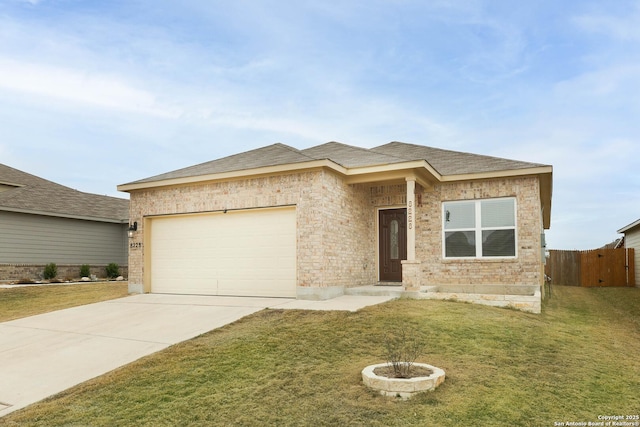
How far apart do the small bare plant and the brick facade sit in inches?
160

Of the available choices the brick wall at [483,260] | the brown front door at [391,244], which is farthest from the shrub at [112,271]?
the brick wall at [483,260]

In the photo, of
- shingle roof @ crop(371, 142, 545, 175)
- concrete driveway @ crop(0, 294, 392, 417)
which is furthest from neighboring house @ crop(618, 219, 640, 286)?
concrete driveway @ crop(0, 294, 392, 417)

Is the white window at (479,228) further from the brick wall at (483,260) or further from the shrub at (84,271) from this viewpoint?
the shrub at (84,271)

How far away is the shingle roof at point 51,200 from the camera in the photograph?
19.8 meters

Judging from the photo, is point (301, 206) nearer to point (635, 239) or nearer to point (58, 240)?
point (58, 240)

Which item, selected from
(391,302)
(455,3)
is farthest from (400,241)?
(455,3)

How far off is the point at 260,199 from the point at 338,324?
5.00 meters

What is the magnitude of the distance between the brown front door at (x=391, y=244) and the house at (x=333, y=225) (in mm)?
30

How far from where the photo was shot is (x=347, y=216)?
1264 cm

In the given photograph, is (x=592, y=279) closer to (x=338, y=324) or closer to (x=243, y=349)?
(x=338, y=324)

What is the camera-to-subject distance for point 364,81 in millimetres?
15633

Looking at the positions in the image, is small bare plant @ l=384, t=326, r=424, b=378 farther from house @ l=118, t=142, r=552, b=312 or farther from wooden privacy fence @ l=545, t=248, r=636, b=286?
wooden privacy fence @ l=545, t=248, r=636, b=286

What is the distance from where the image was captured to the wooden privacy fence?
20938mm

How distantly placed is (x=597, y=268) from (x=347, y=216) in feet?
49.8
